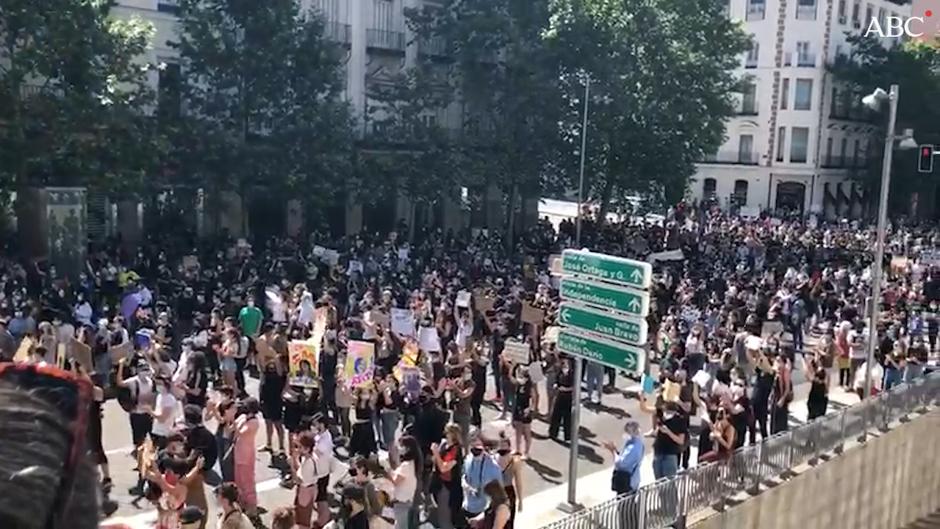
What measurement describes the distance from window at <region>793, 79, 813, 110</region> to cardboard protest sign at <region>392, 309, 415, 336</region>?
47277 millimetres

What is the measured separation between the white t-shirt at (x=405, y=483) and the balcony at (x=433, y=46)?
2816 centimetres

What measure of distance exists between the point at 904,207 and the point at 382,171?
127ft

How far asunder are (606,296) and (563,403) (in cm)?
428

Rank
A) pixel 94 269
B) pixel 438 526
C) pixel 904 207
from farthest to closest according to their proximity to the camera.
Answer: pixel 904 207
pixel 94 269
pixel 438 526

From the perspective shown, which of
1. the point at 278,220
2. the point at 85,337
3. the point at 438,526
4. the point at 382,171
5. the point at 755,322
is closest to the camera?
the point at 438,526

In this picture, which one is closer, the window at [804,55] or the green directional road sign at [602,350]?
the green directional road sign at [602,350]

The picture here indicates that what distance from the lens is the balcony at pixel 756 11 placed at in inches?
2367

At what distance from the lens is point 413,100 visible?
108 feet

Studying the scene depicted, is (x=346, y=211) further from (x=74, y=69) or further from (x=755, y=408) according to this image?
(x=755, y=408)

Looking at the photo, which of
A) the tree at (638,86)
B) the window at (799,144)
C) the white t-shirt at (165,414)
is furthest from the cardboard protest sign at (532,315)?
the window at (799,144)

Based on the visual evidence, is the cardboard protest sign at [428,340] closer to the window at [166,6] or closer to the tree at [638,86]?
the window at [166,6]

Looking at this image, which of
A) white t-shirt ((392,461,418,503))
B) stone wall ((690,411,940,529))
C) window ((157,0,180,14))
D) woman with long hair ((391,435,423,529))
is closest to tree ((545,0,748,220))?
window ((157,0,180,14))

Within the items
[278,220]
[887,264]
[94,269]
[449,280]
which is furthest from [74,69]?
[887,264]

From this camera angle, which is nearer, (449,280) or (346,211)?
(449,280)
